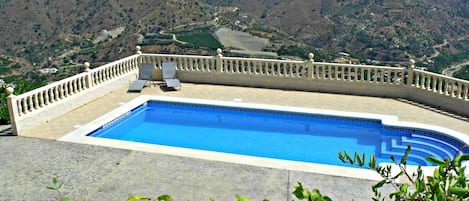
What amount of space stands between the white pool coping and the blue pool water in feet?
0.38

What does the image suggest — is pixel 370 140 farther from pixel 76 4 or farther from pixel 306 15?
pixel 76 4

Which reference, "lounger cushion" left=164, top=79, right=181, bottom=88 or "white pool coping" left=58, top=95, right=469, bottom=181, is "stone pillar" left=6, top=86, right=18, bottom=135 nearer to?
"white pool coping" left=58, top=95, right=469, bottom=181

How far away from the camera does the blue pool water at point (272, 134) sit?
7.60 m

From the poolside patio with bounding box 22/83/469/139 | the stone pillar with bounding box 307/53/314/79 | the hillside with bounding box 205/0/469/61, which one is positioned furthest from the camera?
the hillside with bounding box 205/0/469/61

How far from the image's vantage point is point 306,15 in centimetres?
7381

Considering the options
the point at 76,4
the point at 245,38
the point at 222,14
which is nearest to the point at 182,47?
the point at 245,38

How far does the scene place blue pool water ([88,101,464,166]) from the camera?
24.9 feet

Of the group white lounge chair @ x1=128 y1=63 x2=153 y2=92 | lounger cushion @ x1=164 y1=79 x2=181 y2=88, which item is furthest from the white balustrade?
lounger cushion @ x1=164 y1=79 x2=181 y2=88

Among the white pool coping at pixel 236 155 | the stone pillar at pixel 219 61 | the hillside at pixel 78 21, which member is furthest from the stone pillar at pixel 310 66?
the hillside at pixel 78 21

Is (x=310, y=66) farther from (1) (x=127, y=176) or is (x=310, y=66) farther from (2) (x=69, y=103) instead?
(1) (x=127, y=176)

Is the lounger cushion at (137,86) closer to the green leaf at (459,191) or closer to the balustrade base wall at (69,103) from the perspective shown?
the balustrade base wall at (69,103)

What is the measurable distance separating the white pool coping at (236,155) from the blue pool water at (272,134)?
116 millimetres

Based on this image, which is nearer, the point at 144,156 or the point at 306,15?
the point at 144,156

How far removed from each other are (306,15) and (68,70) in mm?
42874
